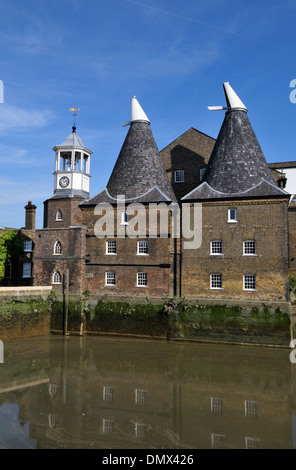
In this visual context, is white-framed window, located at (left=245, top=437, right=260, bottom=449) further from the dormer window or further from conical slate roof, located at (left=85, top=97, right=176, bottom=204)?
the dormer window

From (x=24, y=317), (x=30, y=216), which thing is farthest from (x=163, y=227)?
(x=30, y=216)

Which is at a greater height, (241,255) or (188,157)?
(188,157)

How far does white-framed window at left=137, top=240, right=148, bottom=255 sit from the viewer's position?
22547 mm

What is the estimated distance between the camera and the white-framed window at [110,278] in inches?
908

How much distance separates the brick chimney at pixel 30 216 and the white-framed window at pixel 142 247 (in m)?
13.3

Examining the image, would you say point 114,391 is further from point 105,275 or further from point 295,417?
point 105,275

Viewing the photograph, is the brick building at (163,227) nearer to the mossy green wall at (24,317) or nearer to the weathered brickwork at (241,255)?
the weathered brickwork at (241,255)

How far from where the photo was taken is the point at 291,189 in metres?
38.8

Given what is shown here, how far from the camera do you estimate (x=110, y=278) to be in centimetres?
2314

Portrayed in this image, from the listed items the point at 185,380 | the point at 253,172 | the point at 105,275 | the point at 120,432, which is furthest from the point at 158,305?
the point at 120,432

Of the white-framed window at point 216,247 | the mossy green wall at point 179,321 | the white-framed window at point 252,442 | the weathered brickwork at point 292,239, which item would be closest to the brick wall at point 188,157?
the white-framed window at point 216,247

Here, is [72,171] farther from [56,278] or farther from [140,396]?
[140,396]

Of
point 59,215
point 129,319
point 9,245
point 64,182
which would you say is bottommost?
point 129,319

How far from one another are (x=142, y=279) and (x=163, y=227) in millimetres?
3374
